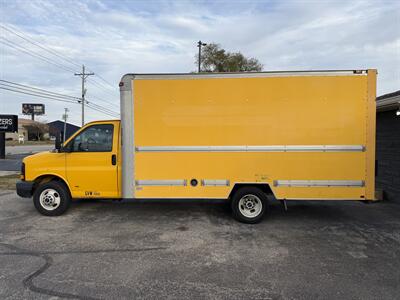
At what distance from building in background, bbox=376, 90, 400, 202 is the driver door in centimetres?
688

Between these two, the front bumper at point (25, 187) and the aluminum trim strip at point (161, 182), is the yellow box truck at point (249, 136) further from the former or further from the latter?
the front bumper at point (25, 187)

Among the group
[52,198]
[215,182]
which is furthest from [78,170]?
[215,182]

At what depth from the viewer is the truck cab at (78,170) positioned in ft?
19.8

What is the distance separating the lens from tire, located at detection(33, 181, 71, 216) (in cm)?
623

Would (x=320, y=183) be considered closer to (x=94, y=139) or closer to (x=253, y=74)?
(x=253, y=74)

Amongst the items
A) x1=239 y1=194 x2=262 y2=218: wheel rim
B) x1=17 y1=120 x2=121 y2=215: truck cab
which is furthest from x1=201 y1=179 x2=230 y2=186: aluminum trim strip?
x1=17 y1=120 x2=121 y2=215: truck cab

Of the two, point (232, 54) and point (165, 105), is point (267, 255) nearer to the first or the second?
point (165, 105)

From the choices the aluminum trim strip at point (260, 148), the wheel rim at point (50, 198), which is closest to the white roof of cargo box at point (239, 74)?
the aluminum trim strip at point (260, 148)

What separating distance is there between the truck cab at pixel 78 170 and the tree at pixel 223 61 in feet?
117

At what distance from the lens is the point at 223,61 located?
41.2 meters

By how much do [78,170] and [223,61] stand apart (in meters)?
37.7

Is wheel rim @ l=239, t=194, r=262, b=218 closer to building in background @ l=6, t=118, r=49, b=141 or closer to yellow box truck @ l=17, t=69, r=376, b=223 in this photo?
yellow box truck @ l=17, t=69, r=376, b=223

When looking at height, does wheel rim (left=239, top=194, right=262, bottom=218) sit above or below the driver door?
below

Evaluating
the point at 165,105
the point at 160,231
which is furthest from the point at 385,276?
the point at 165,105
